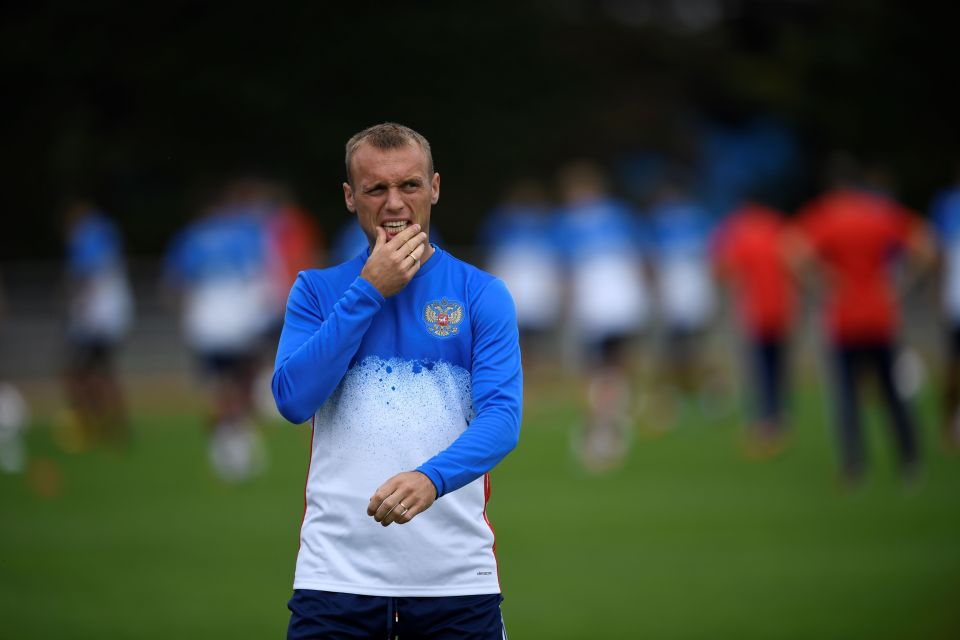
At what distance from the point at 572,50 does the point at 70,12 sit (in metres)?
10.6

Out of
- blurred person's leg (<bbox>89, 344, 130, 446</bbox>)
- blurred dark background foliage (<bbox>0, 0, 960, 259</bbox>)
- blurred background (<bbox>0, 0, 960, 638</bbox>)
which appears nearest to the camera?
blurred background (<bbox>0, 0, 960, 638</bbox>)

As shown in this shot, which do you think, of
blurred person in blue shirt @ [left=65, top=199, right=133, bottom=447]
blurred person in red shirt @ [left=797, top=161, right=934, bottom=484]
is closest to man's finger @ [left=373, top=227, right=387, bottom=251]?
blurred person in red shirt @ [left=797, top=161, right=934, bottom=484]

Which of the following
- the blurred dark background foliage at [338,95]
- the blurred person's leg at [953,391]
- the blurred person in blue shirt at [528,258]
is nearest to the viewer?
the blurred person's leg at [953,391]

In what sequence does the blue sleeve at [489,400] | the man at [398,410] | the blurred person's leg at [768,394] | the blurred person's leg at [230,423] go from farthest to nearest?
the blurred person's leg at [768,394]
the blurred person's leg at [230,423]
the man at [398,410]
the blue sleeve at [489,400]

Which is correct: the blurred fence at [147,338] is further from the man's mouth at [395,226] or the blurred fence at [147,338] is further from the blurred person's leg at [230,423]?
the man's mouth at [395,226]

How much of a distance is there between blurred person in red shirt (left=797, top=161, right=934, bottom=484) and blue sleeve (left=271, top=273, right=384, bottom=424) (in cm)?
897

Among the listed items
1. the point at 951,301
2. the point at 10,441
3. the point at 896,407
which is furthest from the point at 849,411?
the point at 10,441

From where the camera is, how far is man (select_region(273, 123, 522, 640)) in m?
3.99

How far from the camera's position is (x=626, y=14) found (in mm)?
31969

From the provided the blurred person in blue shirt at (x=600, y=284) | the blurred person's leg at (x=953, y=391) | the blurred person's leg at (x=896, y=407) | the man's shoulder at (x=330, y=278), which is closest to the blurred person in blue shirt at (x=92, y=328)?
the blurred person in blue shirt at (x=600, y=284)

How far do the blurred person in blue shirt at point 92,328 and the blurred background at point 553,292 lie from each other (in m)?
0.05

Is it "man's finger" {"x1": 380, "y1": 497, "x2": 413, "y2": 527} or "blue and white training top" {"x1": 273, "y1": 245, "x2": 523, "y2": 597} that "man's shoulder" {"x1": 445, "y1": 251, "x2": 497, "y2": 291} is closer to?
"blue and white training top" {"x1": 273, "y1": 245, "x2": 523, "y2": 597}

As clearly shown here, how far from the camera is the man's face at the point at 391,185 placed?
13.3 feet

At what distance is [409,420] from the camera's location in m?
4.10
